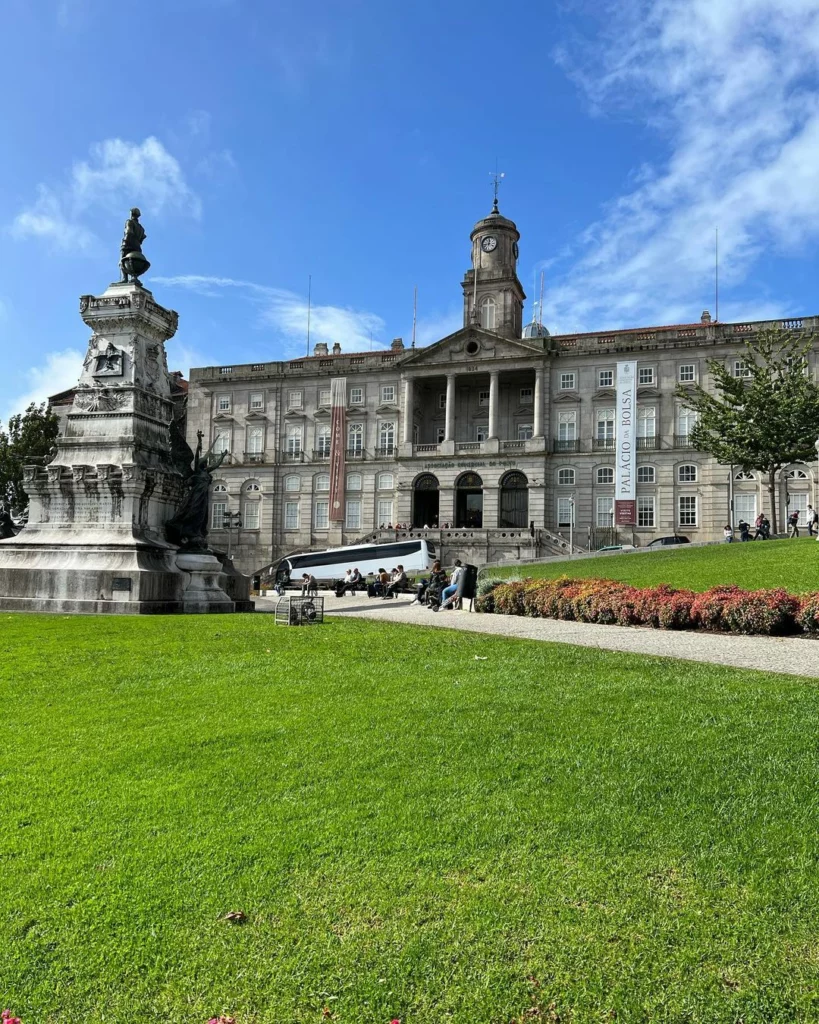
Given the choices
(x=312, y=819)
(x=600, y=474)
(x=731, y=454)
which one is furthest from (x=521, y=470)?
(x=312, y=819)

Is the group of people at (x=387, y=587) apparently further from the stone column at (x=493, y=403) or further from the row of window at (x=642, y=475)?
the row of window at (x=642, y=475)

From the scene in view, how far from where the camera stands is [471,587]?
71.3 feet

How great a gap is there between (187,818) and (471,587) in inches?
699

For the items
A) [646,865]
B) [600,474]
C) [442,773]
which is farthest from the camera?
[600,474]

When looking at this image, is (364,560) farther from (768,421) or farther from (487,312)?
(487,312)

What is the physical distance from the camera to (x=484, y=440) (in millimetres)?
57625

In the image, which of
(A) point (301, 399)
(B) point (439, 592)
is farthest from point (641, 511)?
(B) point (439, 592)

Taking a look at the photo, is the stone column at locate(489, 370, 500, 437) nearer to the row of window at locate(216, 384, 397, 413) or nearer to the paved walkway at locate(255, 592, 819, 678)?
the row of window at locate(216, 384, 397, 413)

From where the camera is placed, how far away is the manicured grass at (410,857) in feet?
9.40

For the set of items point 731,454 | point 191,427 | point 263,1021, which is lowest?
point 263,1021

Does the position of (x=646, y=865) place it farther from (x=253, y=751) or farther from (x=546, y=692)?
(x=546, y=692)

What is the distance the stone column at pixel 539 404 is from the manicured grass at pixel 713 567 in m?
19.9

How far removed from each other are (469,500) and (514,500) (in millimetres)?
4055

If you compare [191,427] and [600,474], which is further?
[191,427]
